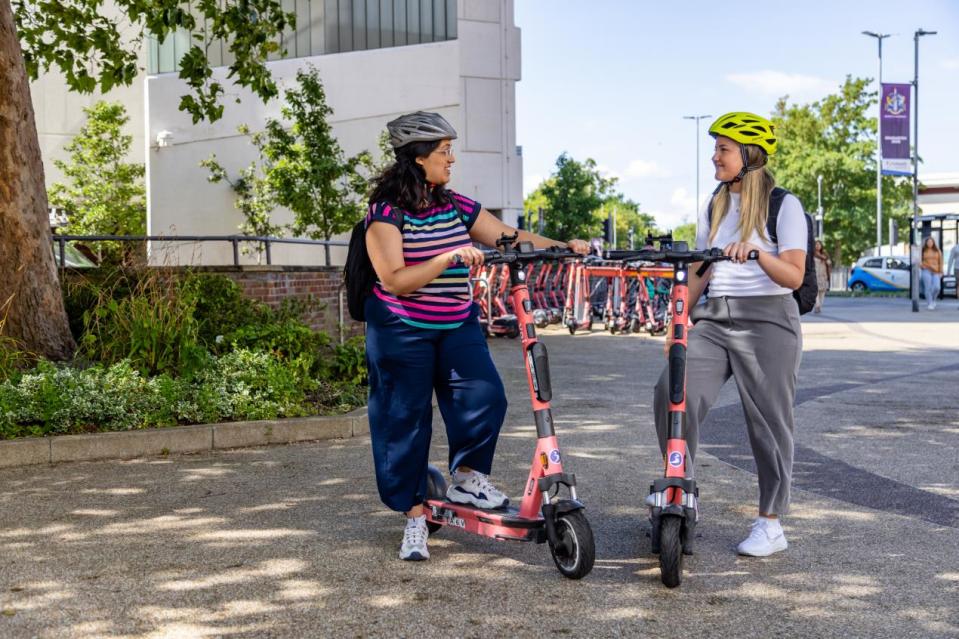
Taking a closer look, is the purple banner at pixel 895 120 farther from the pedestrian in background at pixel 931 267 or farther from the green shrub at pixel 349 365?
the green shrub at pixel 349 365

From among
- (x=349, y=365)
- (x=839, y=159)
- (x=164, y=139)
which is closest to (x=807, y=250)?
(x=349, y=365)

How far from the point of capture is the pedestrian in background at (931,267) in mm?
28156

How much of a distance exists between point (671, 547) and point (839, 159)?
175 feet

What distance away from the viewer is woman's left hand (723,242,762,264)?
15.0ft

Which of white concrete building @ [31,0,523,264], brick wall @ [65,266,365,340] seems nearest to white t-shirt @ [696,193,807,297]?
brick wall @ [65,266,365,340]

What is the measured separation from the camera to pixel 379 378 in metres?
4.94

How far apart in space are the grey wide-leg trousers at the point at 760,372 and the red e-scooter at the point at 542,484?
0.61 meters

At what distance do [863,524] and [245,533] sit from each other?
281 cm

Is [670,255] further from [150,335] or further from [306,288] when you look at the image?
[306,288]

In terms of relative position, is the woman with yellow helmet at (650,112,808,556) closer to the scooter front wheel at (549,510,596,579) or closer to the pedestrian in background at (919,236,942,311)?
the scooter front wheel at (549,510,596,579)

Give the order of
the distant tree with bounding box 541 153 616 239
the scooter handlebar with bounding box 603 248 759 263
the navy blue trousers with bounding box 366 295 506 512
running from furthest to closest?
the distant tree with bounding box 541 153 616 239, the navy blue trousers with bounding box 366 295 506 512, the scooter handlebar with bounding box 603 248 759 263

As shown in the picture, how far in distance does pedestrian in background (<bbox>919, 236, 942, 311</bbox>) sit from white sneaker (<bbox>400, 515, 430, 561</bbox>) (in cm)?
2516

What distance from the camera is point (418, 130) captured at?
476 centimetres

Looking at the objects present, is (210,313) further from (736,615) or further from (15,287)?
(736,615)
